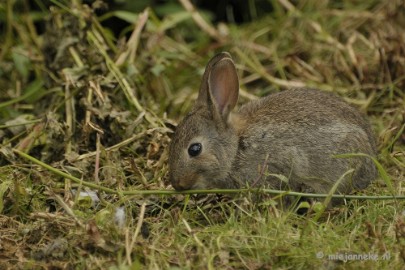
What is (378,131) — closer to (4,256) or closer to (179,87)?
(179,87)

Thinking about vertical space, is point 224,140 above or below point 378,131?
above

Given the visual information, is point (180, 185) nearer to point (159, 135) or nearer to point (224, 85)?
point (224, 85)

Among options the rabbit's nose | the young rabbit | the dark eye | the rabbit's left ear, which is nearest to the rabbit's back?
the young rabbit

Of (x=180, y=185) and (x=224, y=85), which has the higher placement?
(x=224, y=85)

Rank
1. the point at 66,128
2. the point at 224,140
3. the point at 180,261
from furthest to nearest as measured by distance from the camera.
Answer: the point at 66,128 < the point at 224,140 < the point at 180,261

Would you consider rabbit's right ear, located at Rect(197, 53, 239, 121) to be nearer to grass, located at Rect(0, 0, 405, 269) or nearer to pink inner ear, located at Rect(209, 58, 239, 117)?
pink inner ear, located at Rect(209, 58, 239, 117)

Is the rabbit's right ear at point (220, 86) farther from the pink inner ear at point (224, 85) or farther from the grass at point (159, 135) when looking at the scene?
the grass at point (159, 135)

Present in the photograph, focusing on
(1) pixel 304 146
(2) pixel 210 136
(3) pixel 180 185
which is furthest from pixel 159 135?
(1) pixel 304 146

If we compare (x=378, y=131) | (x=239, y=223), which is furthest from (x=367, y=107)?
(x=239, y=223)
